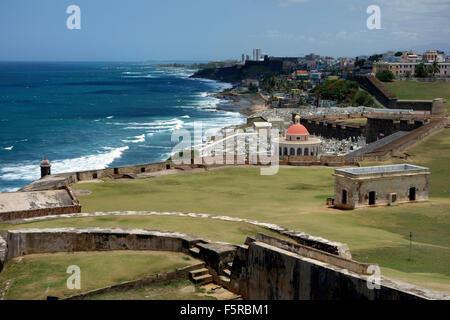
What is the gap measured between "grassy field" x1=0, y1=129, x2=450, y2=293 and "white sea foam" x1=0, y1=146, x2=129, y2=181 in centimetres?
2387

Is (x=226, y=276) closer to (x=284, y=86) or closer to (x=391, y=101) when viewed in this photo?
(x=391, y=101)

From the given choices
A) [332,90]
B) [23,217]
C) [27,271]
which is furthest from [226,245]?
[332,90]

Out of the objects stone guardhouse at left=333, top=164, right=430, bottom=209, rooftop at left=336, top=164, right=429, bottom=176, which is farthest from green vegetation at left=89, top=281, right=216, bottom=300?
rooftop at left=336, top=164, right=429, bottom=176

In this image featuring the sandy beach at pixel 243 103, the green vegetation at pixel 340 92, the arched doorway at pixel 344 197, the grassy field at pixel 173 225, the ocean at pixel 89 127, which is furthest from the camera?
the sandy beach at pixel 243 103

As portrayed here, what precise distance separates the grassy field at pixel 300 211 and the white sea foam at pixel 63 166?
78.3 ft

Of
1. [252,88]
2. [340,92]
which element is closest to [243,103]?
[252,88]

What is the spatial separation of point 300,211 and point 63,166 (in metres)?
39.0

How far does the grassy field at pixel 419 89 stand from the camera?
78.4 m

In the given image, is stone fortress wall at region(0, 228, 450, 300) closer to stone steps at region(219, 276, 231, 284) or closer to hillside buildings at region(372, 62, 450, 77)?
stone steps at region(219, 276, 231, 284)

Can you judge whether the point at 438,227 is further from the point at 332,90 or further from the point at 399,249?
the point at 332,90

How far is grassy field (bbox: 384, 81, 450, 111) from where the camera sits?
257ft

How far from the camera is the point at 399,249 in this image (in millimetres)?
15953

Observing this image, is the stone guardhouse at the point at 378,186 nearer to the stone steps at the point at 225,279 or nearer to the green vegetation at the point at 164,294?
the stone steps at the point at 225,279

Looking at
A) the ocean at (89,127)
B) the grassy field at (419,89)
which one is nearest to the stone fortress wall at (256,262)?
the ocean at (89,127)
